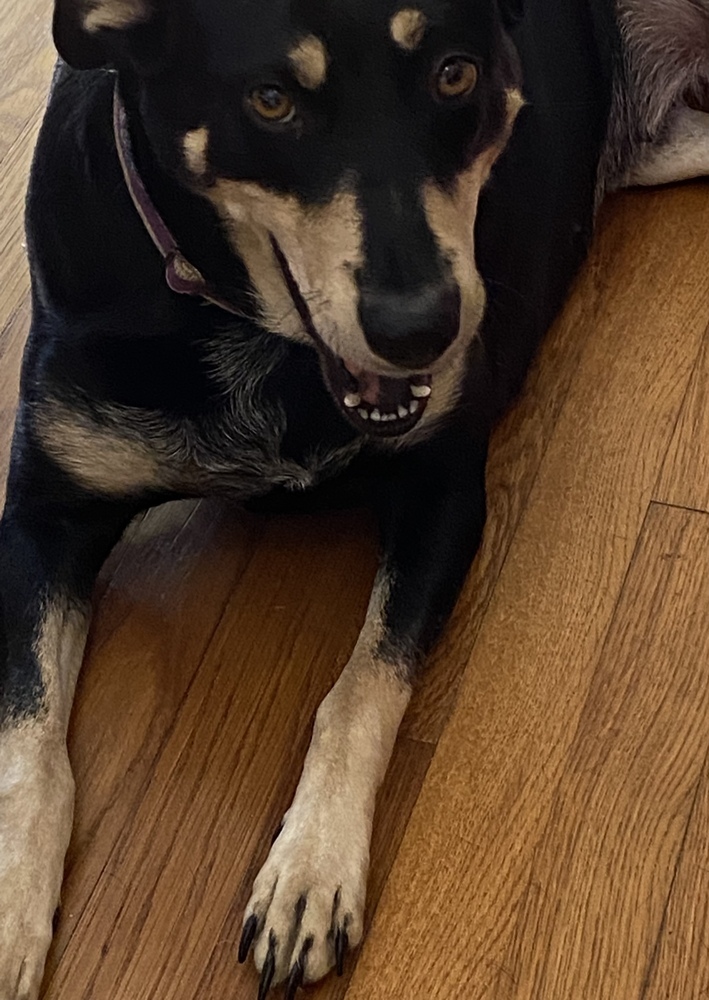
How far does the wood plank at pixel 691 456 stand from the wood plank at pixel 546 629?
0.7 inches

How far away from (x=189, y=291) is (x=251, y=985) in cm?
77

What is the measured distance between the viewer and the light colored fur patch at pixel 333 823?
144 cm

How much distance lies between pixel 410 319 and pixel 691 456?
0.71 m

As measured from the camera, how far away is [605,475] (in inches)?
73.8

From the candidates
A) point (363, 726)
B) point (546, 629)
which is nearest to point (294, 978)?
point (363, 726)

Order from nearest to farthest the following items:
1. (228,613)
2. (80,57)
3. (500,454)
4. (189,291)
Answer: (80,57), (189,291), (228,613), (500,454)

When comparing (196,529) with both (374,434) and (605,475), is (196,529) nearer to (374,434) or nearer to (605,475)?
(374,434)

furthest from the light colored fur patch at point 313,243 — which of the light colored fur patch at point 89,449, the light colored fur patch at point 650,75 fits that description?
the light colored fur patch at point 650,75

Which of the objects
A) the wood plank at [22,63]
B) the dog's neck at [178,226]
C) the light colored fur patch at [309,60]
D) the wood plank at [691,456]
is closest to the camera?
the light colored fur patch at [309,60]

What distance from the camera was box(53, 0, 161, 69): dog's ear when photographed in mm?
1308

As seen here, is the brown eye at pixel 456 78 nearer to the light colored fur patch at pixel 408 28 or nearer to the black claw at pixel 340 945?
the light colored fur patch at pixel 408 28

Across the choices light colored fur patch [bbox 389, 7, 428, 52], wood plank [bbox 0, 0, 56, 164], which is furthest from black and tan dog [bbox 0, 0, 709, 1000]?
wood plank [bbox 0, 0, 56, 164]

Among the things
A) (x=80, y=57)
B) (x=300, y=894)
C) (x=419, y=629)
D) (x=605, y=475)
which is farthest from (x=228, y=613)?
(x=80, y=57)

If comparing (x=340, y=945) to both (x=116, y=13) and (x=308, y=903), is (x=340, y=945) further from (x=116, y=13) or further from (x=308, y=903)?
Result: (x=116, y=13)
